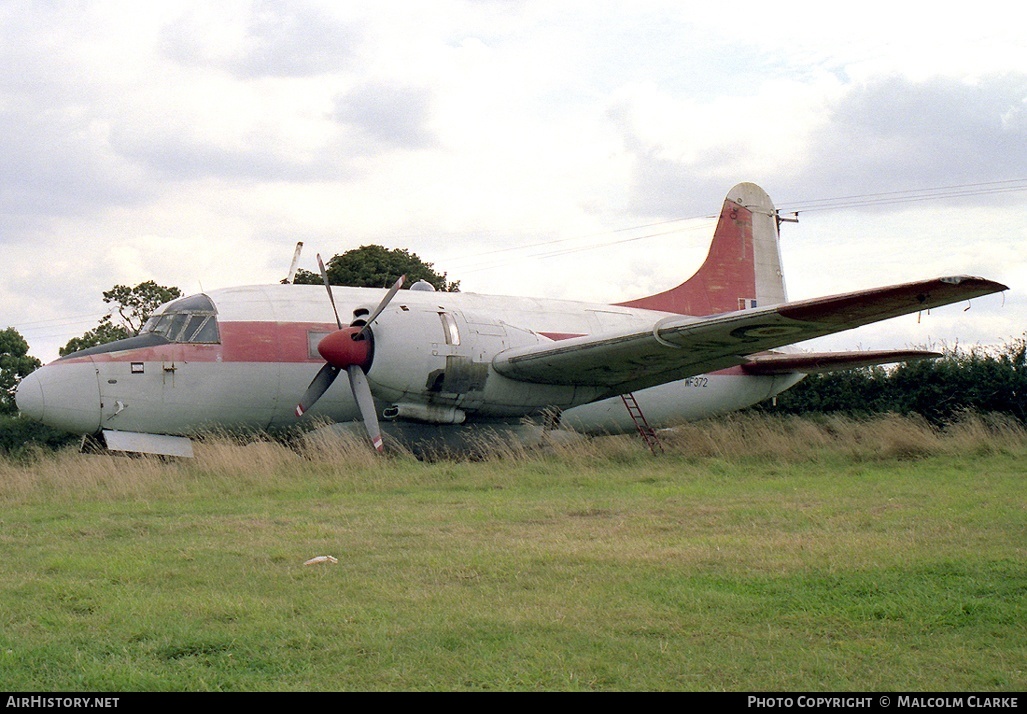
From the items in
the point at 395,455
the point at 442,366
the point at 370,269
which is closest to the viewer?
the point at 442,366

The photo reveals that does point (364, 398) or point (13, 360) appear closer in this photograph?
point (364, 398)

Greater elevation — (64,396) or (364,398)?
(64,396)

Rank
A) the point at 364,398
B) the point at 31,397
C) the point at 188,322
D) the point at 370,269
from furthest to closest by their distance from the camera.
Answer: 1. the point at 370,269
2. the point at 188,322
3. the point at 364,398
4. the point at 31,397

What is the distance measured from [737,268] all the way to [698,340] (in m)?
7.34

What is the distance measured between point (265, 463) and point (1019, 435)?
Result: 12.0 meters

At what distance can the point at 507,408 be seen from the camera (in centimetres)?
1550

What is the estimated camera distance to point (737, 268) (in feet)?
69.9

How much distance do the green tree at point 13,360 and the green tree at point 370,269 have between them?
9.02 metres

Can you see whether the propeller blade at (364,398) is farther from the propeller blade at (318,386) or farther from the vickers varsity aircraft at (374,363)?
the propeller blade at (318,386)

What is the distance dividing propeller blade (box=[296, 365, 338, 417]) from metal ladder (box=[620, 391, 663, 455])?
513 centimetres

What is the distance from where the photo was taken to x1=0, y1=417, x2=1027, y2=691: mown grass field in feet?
14.7

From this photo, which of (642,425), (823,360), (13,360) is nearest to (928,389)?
(823,360)

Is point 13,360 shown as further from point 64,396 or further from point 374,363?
point 374,363

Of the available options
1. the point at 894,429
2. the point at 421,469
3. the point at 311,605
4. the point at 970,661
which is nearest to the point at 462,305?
the point at 421,469
